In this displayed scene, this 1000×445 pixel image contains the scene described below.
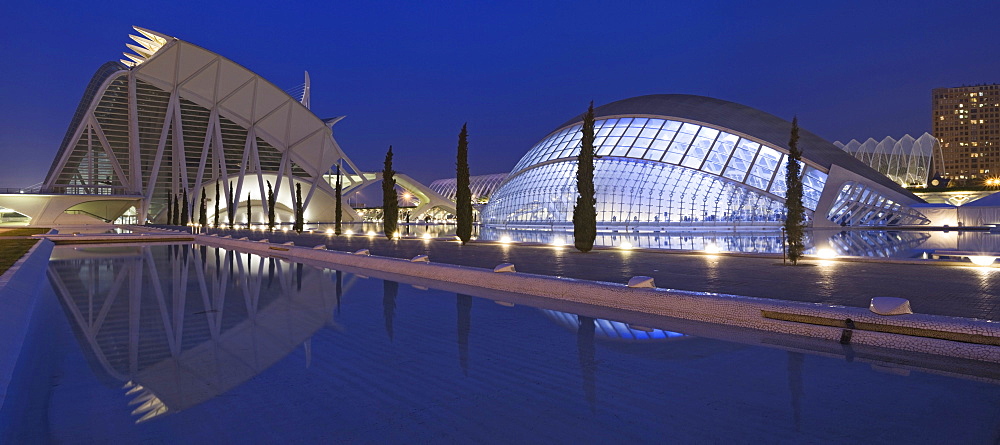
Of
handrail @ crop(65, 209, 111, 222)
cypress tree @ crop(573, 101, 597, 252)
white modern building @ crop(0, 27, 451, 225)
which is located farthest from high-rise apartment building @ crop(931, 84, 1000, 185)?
handrail @ crop(65, 209, 111, 222)

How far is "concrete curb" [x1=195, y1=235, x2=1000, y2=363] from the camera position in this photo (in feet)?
19.9

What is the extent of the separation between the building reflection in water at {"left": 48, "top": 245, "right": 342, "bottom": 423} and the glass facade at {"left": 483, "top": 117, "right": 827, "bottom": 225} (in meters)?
30.5

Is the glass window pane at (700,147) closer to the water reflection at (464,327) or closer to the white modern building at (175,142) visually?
the water reflection at (464,327)

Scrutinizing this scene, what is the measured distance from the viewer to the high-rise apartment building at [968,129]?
15162 cm

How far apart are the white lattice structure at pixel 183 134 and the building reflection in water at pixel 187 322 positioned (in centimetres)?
5352

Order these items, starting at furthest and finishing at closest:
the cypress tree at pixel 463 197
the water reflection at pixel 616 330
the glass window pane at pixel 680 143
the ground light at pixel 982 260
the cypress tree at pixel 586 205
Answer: the glass window pane at pixel 680 143
the cypress tree at pixel 463 197
the cypress tree at pixel 586 205
the ground light at pixel 982 260
the water reflection at pixel 616 330

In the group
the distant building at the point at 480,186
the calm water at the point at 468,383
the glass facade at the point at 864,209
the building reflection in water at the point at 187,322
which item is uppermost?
the distant building at the point at 480,186

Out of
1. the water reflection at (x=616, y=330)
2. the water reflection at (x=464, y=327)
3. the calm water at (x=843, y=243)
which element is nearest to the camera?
the water reflection at (x=464, y=327)

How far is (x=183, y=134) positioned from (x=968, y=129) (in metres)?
178

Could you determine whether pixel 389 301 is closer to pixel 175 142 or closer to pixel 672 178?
pixel 672 178

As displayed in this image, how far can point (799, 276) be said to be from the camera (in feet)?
38.5

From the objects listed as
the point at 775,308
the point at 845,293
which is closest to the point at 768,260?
the point at 845,293

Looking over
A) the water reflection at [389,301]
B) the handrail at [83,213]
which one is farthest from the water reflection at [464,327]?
the handrail at [83,213]

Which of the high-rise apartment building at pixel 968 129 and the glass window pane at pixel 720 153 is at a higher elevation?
the high-rise apartment building at pixel 968 129
